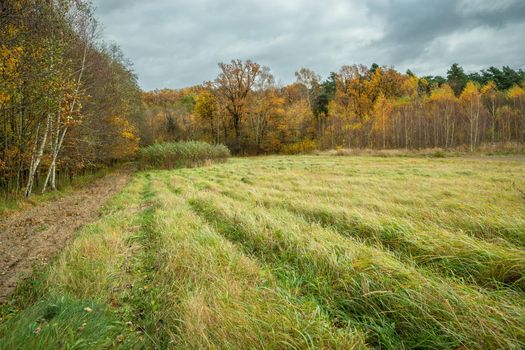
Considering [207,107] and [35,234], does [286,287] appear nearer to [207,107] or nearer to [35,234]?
[35,234]

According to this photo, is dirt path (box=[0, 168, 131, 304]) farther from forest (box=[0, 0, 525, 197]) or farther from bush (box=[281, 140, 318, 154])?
bush (box=[281, 140, 318, 154])

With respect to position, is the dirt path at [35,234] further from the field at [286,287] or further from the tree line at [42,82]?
the tree line at [42,82]

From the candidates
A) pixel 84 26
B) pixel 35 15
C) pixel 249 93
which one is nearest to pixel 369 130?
pixel 249 93

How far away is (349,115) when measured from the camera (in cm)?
4716

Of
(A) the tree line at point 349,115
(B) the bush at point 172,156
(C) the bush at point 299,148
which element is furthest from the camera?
(C) the bush at point 299,148

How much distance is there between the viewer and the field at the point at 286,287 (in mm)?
2260

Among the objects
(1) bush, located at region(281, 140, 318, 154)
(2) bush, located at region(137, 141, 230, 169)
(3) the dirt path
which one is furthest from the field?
(1) bush, located at region(281, 140, 318, 154)

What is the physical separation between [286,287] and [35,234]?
660 centimetres

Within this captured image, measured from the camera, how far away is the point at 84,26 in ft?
45.3

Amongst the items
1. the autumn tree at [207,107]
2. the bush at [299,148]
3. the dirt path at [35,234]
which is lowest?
the dirt path at [35,234]

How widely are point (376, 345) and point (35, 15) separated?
42.4ft

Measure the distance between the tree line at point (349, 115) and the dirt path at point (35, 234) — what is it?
96.1 feet

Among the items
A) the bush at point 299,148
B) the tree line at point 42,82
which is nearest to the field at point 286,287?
the tree line at point 42,82

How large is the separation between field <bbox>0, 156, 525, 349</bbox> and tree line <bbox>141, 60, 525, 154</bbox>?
35.6 meters
